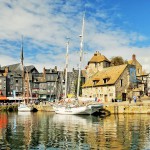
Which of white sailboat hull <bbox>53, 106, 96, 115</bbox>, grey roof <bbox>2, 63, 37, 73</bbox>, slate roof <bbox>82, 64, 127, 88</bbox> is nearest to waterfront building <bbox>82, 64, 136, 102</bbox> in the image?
slate roof <bbox>82, 64, 127, 88</bbox>

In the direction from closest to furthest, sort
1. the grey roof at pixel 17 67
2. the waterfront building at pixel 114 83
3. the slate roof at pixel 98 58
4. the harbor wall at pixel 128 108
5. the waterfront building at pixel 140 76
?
the harbor wall at pixel 128 108, the waterfront building at pixel 114 83, the waterfront building at pixel 140 76, the slate roof at pixel 98 58, the grey roof at pixel 17 67

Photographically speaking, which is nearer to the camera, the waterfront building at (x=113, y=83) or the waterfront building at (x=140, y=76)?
the waterfront building at (x=113, y=83)

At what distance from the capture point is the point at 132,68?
87.7m

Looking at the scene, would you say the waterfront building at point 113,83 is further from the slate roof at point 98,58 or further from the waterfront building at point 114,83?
the slate roof at point 98,58

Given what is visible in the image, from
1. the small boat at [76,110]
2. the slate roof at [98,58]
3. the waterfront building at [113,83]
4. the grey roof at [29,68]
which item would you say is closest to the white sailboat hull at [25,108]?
the waterfront building at [113,83]

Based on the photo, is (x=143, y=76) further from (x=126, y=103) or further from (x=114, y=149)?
(x=114, y=149)

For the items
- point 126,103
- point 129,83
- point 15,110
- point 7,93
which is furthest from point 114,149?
point 7,93

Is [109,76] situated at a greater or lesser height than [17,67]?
lesser

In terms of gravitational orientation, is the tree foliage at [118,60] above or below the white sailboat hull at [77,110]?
above

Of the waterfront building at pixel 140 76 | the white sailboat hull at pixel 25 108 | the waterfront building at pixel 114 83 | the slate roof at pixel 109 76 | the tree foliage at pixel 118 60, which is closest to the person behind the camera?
the waterfront building at pixel 114 83

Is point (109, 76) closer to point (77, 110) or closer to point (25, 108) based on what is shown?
point (77, 110)

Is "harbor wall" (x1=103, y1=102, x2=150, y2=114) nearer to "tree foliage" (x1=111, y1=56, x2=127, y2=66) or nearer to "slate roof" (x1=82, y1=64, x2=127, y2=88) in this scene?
"slate roof" (x1=82, y1=64, x2=127, y2=88)

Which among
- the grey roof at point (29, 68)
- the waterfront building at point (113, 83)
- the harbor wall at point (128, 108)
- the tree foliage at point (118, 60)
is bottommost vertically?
the harbor wall at point (128, 108)

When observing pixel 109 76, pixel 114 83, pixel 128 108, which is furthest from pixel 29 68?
pixel 128 108
